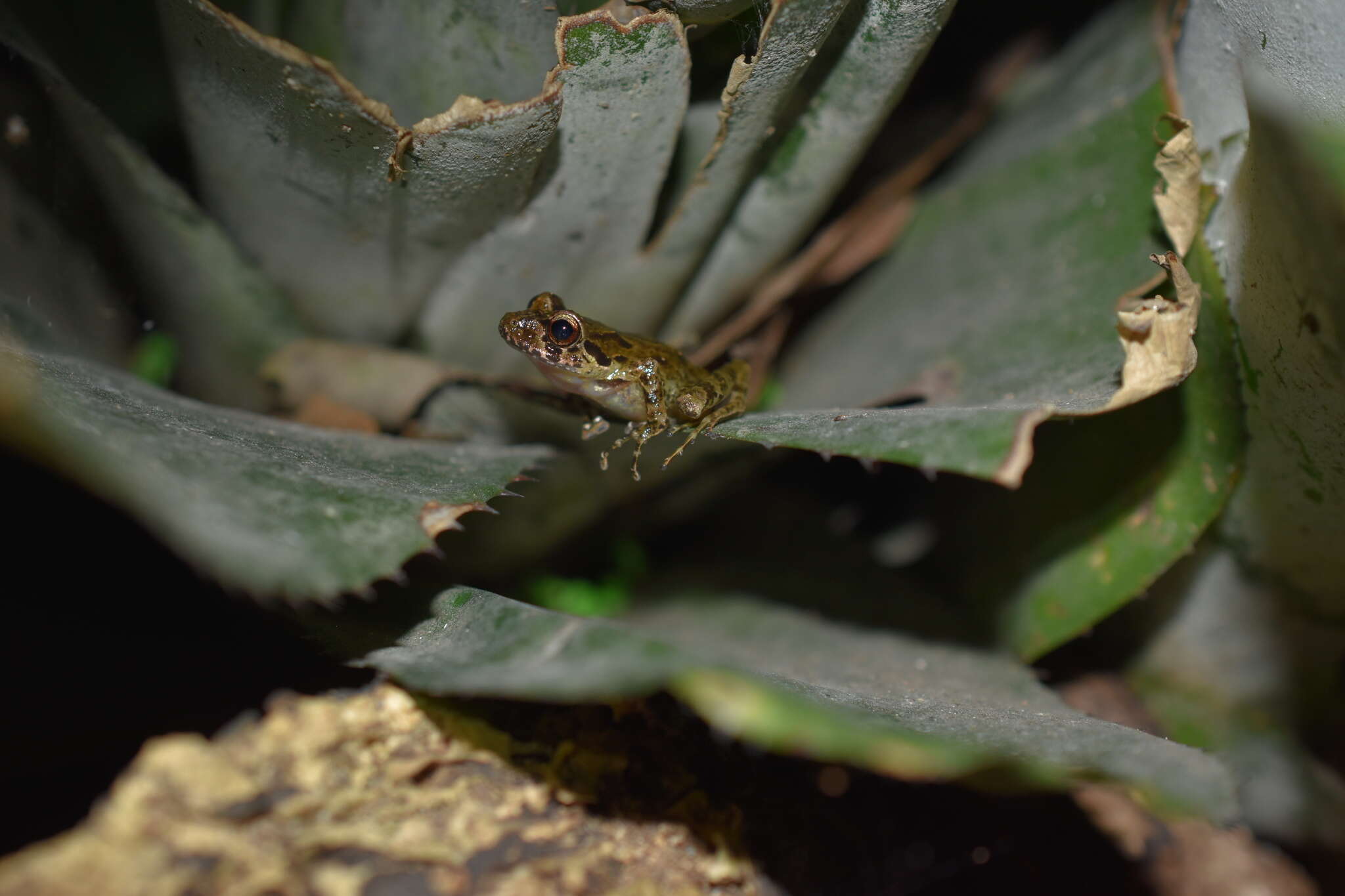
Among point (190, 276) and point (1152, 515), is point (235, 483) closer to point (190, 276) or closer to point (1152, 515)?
point (190, 276)

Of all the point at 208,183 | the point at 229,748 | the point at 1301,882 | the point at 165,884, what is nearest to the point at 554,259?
the point at 208,183

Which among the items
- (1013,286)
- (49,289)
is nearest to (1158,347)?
(1013,286)

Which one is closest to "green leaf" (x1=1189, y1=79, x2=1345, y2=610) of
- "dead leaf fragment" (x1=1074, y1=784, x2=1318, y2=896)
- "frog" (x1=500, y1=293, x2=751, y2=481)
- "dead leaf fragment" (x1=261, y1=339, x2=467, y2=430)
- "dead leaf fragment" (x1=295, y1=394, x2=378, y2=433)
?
"dead leaf fragment" (x1=1074, y1=784, x2=1318, y2=896)

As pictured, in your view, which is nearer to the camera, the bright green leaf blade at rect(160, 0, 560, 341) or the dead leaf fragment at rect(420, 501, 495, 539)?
the dead leaf fragment at rect(420, 501, 495, 539)

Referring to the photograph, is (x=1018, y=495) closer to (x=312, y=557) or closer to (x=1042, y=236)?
(x=1042, y=236)

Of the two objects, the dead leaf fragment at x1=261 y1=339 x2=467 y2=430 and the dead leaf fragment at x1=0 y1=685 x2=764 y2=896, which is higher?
the dead leaf fragment at x1=261 y1=339 x2=467 y2=430

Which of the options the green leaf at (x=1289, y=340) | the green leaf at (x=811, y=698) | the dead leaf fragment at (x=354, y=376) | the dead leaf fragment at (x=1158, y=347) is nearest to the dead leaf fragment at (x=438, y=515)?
the green leaf at (x=811, y=698)

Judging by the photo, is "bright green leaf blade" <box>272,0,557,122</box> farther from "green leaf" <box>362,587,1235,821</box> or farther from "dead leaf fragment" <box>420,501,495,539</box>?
"green leaf" <box>362,587,1235,821</box>
